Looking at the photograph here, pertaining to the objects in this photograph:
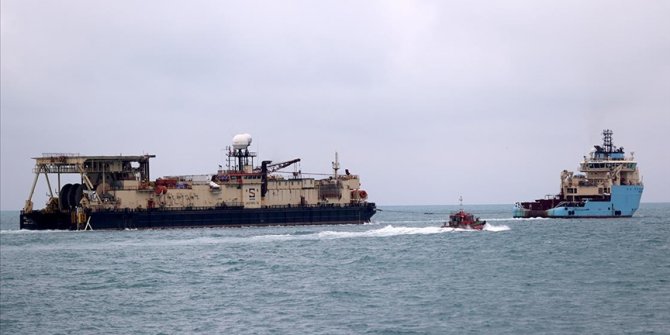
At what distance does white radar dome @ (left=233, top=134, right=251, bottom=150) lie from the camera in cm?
12631

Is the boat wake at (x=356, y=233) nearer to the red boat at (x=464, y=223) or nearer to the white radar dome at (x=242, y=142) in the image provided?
the red boat at (x=464, y=223)

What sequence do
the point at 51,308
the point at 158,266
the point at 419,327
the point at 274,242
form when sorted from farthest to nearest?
1. the point at 274,242
2. the point at 158,266
3. the point at 51,308
4. the point at 419,327

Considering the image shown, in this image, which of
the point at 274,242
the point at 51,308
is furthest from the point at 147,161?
the point at 51,308

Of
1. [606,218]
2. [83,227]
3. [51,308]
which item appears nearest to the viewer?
[51,308]

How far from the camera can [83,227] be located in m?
113

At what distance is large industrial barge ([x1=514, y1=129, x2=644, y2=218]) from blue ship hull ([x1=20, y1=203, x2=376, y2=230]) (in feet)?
90.3

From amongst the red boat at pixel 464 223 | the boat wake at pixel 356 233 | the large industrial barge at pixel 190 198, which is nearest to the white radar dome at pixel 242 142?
the large industrial barge at pixel 190 198

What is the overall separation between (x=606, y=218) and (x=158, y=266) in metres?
81.9

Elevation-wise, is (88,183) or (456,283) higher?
(88,183)

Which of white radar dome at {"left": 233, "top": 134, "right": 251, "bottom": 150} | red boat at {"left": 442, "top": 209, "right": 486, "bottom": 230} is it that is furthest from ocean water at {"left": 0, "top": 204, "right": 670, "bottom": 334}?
white radar dome at {"left": 233, "top": 134, "right": 251, "bottom": 150}

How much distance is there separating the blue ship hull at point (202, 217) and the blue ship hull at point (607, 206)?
2667 cm

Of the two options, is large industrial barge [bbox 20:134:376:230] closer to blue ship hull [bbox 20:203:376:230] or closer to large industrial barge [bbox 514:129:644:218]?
blue ship hull [bbox 20:203:376:230]

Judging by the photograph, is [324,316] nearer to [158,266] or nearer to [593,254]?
[158,266]

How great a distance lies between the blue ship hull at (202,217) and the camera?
114m
